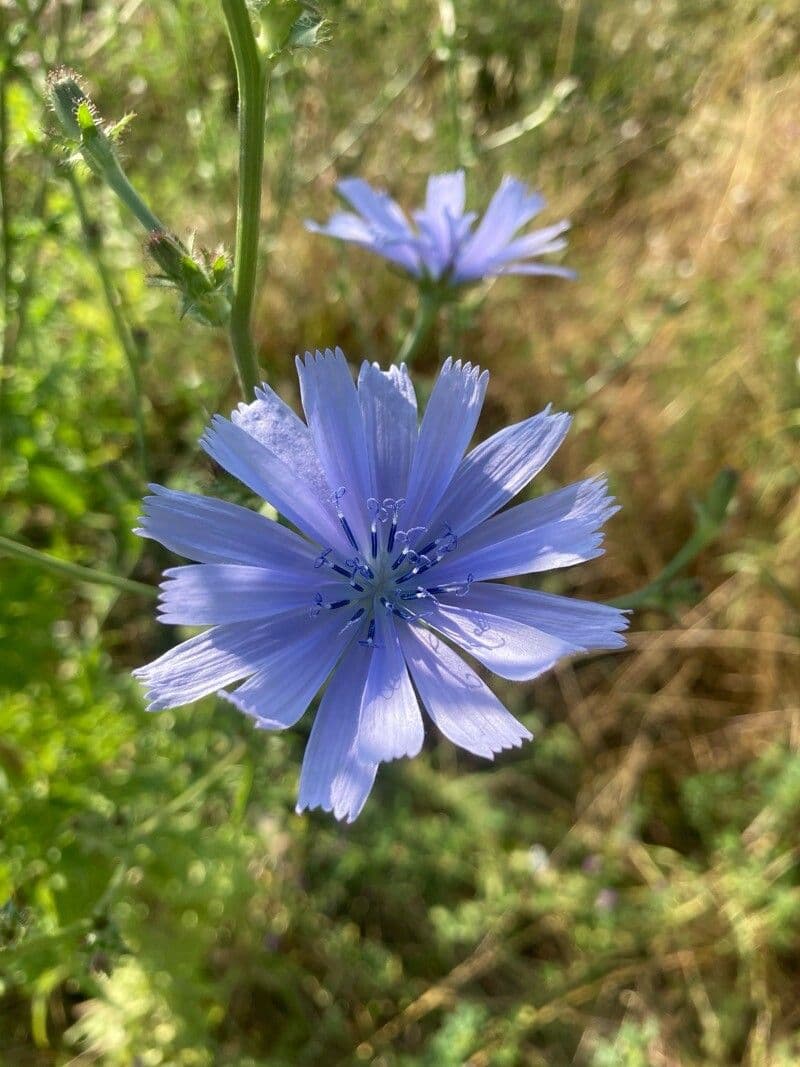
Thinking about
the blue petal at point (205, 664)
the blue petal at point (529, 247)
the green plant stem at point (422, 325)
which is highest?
the blue petal at point (529, 247)

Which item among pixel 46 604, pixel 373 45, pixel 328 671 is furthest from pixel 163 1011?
pixel 373 45

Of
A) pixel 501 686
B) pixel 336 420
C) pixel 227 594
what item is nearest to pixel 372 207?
pixel 336 420

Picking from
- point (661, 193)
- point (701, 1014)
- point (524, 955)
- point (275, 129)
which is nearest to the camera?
point (275, 129)

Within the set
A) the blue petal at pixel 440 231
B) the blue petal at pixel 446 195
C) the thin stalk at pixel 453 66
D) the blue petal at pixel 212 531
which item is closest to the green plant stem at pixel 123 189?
the blue petal at pixel 212 531

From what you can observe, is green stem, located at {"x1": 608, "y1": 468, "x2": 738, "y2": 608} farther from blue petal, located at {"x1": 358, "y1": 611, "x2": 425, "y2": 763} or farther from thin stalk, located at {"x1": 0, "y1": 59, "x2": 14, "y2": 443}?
thin stalk, located at {"x1": 0, "y1": 59, "x2": 14, "y2": 443}

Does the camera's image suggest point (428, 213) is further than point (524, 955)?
No

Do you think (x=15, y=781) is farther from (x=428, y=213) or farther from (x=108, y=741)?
(x=428, y=213)

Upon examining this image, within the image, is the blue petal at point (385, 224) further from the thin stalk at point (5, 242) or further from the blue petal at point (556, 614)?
the blue petal at point (556, 614)

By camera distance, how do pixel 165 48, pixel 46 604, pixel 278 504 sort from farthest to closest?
pixel 165 48
pixel 46 604
pixel 278 504
